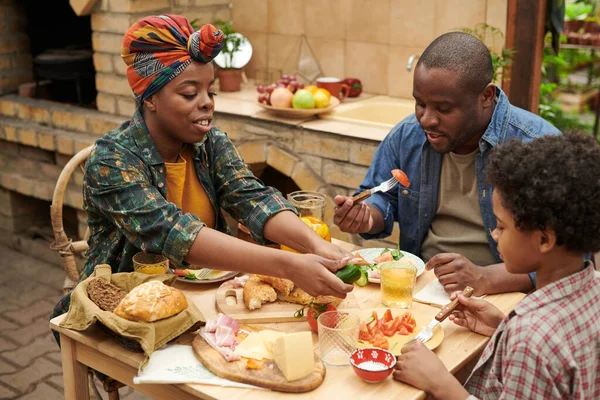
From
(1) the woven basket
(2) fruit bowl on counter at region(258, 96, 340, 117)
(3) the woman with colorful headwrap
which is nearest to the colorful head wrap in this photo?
(3) the woman with colorful headwrap

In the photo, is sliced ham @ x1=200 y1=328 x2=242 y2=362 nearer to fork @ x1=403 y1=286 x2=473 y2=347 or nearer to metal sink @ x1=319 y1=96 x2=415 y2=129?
fork @ x1=403 y1=286 x2=473 y2=347

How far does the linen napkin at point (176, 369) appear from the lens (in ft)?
5.91

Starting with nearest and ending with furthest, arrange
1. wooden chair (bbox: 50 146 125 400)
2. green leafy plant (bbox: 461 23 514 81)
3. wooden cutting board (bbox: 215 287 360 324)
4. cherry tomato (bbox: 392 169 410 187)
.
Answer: wooden cutting board (bbox: 215 287 360 324) < cherry tomato (bbox: 392 169 410 187) < wooden chair (bbox: 50 146 125 400) < green leafy plant (bbox: 461 23 514 81)

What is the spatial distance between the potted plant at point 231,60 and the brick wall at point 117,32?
0.79ft

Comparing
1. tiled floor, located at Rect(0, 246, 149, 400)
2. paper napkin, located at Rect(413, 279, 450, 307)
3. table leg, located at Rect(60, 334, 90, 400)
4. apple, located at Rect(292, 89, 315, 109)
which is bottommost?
tiled floor, located at Rect(0, 246, 149, 400)

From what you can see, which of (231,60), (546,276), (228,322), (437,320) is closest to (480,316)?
(437,320)

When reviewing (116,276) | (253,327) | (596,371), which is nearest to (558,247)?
(596,371)

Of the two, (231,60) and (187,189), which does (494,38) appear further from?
(187,189)

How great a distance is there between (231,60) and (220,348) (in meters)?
3.33

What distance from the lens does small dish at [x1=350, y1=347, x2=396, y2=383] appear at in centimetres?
178

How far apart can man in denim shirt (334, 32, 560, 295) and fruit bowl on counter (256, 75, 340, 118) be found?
1338 mm

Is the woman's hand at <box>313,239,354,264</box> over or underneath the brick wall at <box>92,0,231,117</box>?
underneath

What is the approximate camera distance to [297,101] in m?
4.23

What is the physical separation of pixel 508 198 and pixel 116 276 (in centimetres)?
114
